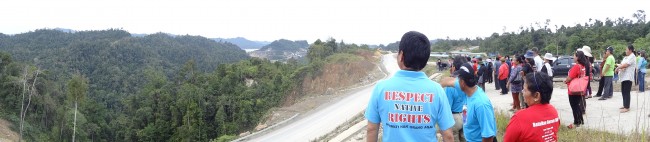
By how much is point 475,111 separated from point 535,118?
0.46m

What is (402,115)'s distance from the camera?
225 centimetres

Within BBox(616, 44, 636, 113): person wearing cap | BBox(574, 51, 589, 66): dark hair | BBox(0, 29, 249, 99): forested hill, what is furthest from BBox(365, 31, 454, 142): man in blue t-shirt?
BBox(0, 29, 249, 99): forested hill

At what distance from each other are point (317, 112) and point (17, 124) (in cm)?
3638

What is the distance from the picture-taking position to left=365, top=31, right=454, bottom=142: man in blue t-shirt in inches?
87.5

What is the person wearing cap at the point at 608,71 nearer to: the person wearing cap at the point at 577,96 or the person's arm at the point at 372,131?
the person wearing cap at the point at 577,96

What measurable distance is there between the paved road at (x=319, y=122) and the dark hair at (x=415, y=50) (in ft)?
40.7

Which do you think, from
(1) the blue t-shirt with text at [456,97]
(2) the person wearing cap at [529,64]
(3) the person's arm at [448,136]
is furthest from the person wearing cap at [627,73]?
(3) the person's arm at [448,136]

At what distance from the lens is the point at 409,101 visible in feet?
7.27

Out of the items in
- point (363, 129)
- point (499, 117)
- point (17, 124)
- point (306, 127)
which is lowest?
point (17, 124)

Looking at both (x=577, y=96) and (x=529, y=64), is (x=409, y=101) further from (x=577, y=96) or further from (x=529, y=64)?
(x=529, y=64)

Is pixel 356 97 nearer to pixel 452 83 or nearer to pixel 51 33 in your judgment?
pixel 452 83

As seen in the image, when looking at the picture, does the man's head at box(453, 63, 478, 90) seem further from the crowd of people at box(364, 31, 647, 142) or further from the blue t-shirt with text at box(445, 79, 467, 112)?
the blue t-shirt with text at box(445, 79, 467, 112)

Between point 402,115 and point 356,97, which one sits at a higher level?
point 402,115

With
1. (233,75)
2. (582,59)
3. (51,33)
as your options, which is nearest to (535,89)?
(582,59)
